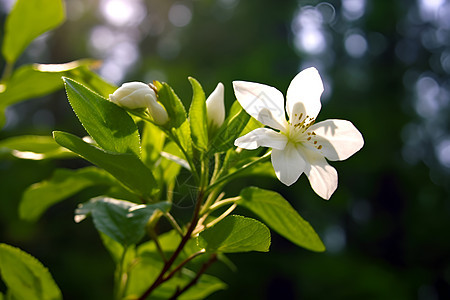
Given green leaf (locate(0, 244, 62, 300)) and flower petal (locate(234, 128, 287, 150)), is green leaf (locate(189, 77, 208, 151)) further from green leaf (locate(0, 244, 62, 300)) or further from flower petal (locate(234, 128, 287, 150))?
green leaf (locate(0, 244, 62, 300))

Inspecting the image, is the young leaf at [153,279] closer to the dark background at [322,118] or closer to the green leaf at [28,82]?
the green leaf at [28,82]

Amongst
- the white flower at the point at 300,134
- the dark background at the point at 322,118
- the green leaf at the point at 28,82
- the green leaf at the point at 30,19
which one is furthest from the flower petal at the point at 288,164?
the dark background at the point at 322,118

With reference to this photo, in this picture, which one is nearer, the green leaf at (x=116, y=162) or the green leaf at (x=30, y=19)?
the green leaf at (x=116, y=162)

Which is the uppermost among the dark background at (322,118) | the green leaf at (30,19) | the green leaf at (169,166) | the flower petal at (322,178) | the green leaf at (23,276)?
the green leaf at (30,19)

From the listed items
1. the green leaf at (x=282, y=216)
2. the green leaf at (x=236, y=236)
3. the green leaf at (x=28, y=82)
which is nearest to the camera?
the green leaf at (x=236, y=236)

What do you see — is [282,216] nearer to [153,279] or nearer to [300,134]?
[300,134]

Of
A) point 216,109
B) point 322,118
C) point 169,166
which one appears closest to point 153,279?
point 169,166

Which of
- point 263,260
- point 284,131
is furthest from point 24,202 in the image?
point 263,260
